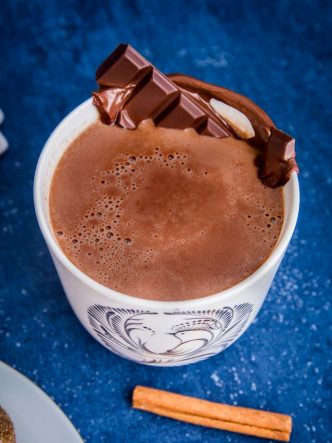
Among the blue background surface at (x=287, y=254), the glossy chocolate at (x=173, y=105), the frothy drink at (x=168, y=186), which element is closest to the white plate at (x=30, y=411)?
the blue background surface at (x=287, y=254)

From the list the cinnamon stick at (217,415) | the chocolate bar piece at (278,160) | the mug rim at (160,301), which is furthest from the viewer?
the cinnamon stick at (217,415)

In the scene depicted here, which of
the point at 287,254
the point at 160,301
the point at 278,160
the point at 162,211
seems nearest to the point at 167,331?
the point at 160,301

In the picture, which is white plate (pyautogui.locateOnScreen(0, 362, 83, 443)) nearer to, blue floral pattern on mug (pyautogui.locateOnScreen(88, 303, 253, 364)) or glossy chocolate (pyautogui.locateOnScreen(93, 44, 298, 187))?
blue floral pattern on mug (pyautogui.locateOnScreen(88, 303, 253, 364))

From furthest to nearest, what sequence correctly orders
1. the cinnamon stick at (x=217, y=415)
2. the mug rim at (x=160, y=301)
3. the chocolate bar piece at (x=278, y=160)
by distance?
the cinnamon stick at (x=217, y=415)
the chocolate bar piece at (x=278, y=160)
the mug rim at (x=160, y=301)

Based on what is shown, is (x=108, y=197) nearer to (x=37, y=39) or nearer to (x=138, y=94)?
(x=138, y=94)

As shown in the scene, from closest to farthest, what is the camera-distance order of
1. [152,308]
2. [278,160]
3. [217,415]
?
[152,308] < [278,160] < [217,415]

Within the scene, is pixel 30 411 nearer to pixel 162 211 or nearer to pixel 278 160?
pixel 162 211

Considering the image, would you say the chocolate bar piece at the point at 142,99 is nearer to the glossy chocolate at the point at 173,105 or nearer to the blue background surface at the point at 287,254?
the glossy chocolate at the point at 173,105
